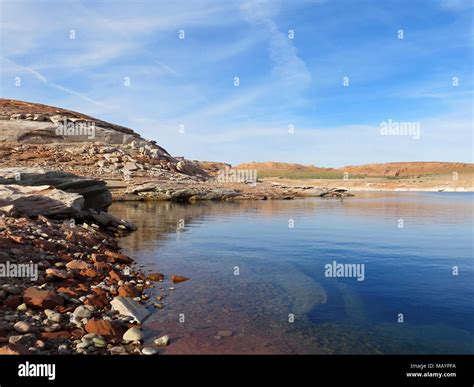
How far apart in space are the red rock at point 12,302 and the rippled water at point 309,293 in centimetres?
334

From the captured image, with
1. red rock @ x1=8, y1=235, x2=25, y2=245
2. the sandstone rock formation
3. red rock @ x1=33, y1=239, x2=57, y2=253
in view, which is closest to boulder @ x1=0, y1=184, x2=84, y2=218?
red rock @ x1=8, y1=235, x2=25, y2=245

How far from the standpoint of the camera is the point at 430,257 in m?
18.5

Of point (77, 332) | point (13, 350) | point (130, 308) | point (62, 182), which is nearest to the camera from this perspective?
point (13, 350)

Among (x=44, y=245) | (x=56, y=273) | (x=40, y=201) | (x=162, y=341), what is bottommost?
(x=162, y=341)

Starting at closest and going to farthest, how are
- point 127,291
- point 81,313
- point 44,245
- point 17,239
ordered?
point 81,313 < point 127,291 < point 17,239 < point 44,245

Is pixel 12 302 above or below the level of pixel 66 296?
above

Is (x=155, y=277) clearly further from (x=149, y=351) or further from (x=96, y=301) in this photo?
(x=149, y=351)

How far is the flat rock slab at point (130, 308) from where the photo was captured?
381 inches

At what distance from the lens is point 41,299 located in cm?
943

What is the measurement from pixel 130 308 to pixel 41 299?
2.22m

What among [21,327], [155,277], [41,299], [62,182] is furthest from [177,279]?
[62,182]

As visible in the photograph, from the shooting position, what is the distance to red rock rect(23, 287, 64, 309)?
9.31 metres
